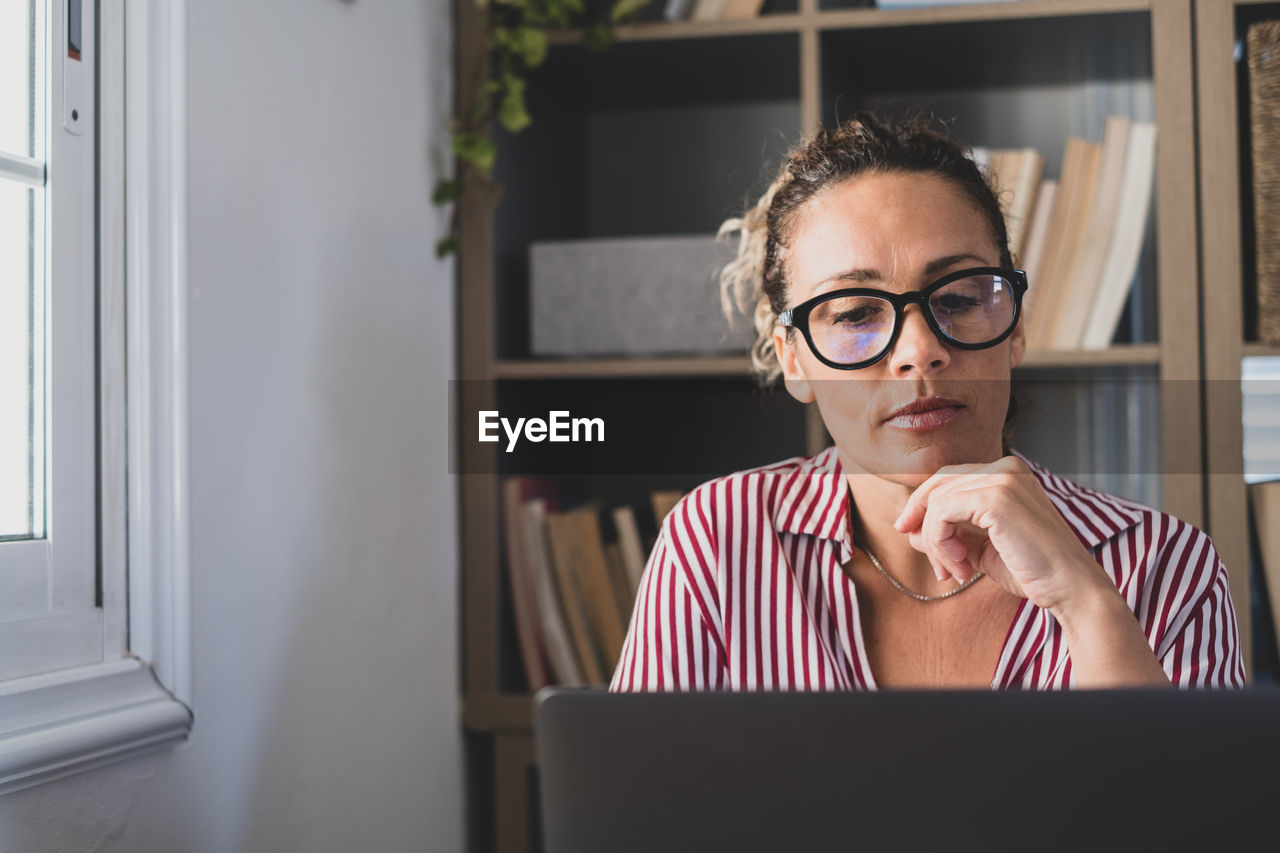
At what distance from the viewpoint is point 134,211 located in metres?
0.99

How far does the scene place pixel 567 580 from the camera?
1.53 m

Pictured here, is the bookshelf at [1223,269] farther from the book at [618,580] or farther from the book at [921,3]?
the book at [618,580]

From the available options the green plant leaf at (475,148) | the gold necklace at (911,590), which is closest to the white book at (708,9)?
the green plant leaf at (475,148)

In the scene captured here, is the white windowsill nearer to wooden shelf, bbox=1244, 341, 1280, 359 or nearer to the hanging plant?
the hanging plant

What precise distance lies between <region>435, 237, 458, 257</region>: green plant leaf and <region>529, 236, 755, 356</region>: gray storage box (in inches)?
4.6

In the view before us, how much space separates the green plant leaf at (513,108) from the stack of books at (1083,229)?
641 millimetres

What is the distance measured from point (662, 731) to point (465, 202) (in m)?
1.22

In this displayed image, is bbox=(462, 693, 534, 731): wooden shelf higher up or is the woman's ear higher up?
the woman's ear

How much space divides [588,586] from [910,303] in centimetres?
83

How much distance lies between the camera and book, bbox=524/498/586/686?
154cm

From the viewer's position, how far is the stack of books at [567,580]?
5.00 ft

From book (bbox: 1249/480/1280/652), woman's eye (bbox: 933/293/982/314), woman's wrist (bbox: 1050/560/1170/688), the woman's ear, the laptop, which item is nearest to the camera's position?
the laptop

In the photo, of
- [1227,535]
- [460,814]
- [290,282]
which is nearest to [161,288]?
[290,282]

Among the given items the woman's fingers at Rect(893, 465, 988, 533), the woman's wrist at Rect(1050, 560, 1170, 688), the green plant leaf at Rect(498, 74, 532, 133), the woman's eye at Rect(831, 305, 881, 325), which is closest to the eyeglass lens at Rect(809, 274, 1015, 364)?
the woman's eye at Rect(831, 305, 881, 325)
